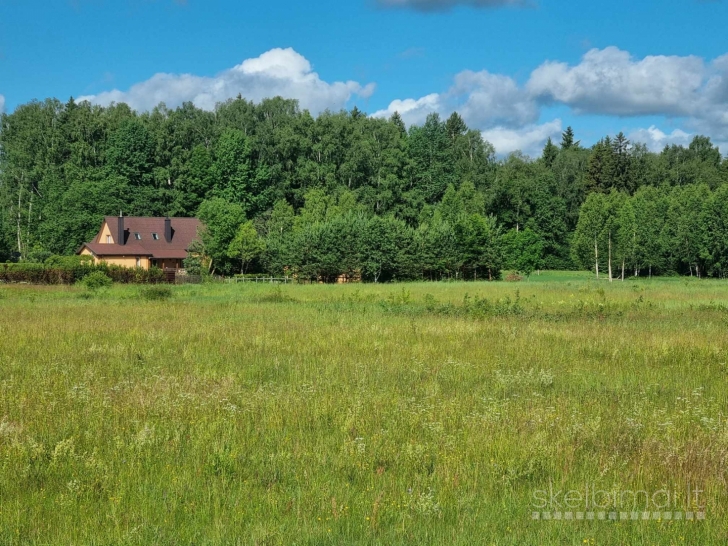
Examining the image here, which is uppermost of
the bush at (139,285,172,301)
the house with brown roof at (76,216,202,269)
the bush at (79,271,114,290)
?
the house with brown roof at (76,216,202,269)

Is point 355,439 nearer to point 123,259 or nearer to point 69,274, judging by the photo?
point 69,274

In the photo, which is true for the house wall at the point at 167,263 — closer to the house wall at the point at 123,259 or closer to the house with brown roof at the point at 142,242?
the house with brown roof at the point at 142,242

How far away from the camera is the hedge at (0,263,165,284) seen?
52.4 meters

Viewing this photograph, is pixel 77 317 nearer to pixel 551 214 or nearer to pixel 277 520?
pixel 277 520

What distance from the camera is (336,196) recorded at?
94.2m

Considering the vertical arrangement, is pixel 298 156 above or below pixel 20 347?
above

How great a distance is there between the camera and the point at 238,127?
342 ft

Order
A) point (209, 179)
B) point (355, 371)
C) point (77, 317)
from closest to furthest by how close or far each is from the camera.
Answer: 1. point (355, 371)
2. point (77, 317)
3. point (209, 179)

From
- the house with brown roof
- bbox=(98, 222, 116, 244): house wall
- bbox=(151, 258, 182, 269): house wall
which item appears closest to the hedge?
the house with brown roof

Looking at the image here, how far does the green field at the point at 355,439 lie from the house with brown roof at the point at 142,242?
211ft

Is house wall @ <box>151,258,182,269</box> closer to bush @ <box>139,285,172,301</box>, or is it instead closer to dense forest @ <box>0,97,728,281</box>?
dense forest @ <box>0,97,728,281</box>

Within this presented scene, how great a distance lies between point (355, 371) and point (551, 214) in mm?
94509

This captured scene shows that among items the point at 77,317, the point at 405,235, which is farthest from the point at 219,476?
the point at 405,235

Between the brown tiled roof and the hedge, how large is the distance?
74.0ft
